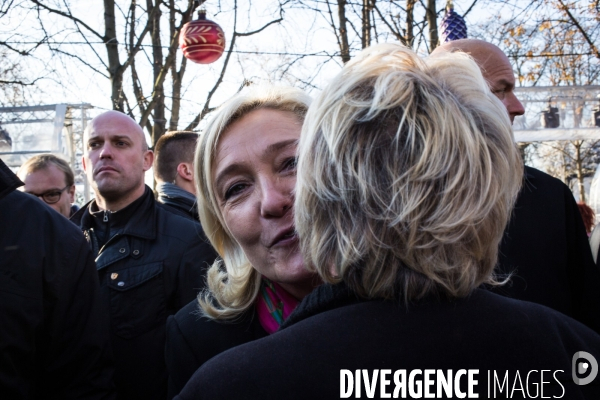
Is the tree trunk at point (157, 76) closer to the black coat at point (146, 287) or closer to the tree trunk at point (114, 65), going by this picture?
the tree trunk at point (114, 65)

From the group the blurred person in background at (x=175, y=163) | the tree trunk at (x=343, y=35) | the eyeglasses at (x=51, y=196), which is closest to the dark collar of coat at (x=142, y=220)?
the blurred person in background at (x=175, y=163)

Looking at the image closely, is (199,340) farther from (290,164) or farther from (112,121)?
(112,121)

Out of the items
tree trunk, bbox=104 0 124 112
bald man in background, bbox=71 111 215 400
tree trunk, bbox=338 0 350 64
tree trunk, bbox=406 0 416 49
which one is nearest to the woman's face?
bald man in background, bbox=71 111 215 400

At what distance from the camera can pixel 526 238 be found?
2.08 metres

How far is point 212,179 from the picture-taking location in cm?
157

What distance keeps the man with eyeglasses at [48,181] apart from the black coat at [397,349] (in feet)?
11.4

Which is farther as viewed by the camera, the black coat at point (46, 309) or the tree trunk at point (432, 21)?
the tree trunk at point (432, 21)

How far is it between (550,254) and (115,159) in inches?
97.9

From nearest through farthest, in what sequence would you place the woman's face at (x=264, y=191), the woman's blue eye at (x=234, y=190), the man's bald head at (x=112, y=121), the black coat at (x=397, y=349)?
the black coat at (x=397, y=349) < the woman's face at (x=264, y=191) < the woman's blue eye at (x=234, y=190) < the man's bald head at (x=112, y=121)

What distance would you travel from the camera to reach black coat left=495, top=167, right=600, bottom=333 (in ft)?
6.70

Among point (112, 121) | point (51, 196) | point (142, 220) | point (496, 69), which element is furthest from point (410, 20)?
point (142, 220)

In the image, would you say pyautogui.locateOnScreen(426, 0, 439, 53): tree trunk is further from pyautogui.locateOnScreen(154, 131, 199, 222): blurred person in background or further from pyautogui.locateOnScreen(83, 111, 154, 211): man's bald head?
pyautogui.locateOnScreen(83, 111, 154, 211): man's bald head

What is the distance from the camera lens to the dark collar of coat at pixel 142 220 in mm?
2908

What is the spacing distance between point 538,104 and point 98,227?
8.17m
